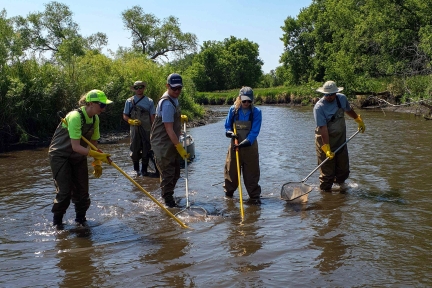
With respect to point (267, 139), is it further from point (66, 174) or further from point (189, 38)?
Answer: point (189, 38)

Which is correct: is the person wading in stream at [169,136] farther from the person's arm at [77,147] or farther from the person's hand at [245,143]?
the person's arm at [77,147]

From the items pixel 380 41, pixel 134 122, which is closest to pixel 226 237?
pixel 134 122

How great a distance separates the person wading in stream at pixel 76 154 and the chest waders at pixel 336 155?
3.74 meters

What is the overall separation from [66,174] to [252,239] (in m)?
2.51

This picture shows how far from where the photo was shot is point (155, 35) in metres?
53.9

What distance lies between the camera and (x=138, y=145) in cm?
944

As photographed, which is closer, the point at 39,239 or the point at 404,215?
the point at 39,239

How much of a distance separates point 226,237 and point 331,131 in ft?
9.87

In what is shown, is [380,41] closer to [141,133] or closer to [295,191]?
[141,133]

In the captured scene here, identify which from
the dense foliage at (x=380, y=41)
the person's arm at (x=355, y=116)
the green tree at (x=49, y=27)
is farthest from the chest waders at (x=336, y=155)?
the green tree at (x=49, y=27)

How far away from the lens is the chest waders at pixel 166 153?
6.82 metres

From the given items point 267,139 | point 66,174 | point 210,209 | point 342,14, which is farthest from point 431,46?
point 66,174

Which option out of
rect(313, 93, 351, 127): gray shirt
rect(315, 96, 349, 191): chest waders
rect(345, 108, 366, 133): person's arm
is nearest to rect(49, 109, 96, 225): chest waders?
rect(313, 93, 351, 127): gray shirt

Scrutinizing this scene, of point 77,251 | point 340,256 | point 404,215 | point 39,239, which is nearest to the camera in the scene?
point 340,256
